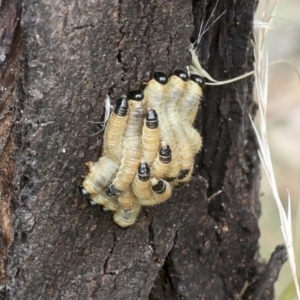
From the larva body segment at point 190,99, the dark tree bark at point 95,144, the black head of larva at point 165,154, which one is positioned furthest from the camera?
the larva body segment at point 190,99

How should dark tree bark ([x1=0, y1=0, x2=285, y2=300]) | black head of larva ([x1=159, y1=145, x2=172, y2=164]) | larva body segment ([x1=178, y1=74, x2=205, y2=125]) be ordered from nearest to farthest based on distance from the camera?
dark tree bark ([x1=0, y1=0, x2=285, y2=300]) → black head of larva ([x1=159, y1=145, x2=172, y2=164]) → larva body segment ([x1=178, y1=74, x2=205, y2=125])

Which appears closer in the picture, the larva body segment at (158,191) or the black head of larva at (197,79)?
the larva body segment at (158,191)

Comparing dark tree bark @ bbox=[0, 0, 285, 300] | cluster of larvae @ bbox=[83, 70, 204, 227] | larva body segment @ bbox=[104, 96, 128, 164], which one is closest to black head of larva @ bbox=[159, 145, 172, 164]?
cluster of larvae @ bbox=[83, 70, 204, 227]

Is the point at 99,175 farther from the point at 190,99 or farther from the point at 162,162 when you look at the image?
the point at 190,99

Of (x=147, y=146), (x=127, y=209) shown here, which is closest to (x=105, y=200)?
(x=127, y=209)

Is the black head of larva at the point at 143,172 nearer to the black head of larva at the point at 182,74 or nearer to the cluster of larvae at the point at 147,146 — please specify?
the cluster of larvae at the point at 147,146

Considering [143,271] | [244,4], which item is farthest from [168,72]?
[143,271]

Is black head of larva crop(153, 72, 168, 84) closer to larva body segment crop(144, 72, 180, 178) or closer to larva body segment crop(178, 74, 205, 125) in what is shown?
larva body segment crop(144, 72, 180, 178)

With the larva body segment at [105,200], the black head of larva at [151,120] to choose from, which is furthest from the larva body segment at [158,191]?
the black head of larva at [151,120]
